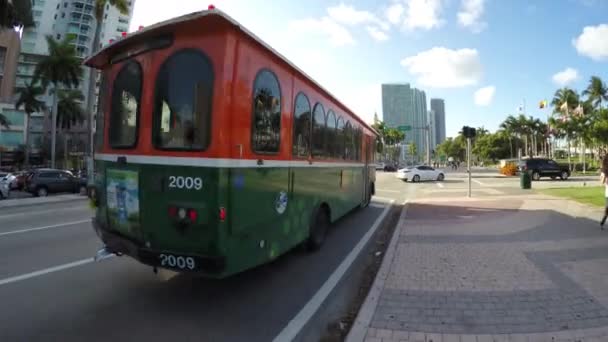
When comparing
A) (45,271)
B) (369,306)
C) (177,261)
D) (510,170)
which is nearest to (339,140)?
(369,306)

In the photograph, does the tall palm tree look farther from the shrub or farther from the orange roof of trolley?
the orange roof of trolley

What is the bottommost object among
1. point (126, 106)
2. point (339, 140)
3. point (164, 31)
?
point (339, 140)

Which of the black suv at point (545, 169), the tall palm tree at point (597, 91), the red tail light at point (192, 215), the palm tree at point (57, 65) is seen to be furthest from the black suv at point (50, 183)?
the tall palm tree at point (597, 91)

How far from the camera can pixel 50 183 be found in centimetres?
2184

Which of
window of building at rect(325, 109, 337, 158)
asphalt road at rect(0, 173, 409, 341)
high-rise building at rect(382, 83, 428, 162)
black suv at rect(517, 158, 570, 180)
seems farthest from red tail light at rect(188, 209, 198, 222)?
high-rise building at rect(382, 83, 428, 162)

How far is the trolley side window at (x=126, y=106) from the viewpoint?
4.43 meters

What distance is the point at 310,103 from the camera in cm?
641

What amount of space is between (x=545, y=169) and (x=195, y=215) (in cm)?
3409

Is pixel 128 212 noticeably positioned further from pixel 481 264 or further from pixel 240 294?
pixel 481 264

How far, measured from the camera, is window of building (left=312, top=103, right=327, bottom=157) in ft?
21.9

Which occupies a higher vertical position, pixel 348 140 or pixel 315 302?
pixel 348 140

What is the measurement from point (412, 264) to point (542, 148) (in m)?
111

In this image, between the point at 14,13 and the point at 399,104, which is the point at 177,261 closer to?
the point at 14,13

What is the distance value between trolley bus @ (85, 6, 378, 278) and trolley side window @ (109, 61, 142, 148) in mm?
13
